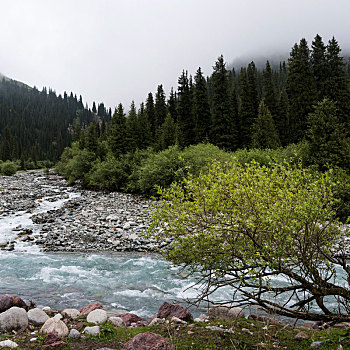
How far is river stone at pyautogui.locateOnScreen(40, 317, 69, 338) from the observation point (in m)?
6.46

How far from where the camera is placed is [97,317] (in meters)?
7.40

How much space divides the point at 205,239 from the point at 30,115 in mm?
205240

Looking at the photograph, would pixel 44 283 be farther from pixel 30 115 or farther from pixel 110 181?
pixel 30 115

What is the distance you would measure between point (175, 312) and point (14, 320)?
13.5ft

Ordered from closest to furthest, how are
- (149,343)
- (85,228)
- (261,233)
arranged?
(149,343), (261,233), (85,228)

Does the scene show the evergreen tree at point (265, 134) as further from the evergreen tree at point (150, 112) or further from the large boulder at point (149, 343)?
the large boulder at point (149, 343)

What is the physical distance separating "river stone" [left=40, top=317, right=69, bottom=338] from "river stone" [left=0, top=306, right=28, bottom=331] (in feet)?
1.86

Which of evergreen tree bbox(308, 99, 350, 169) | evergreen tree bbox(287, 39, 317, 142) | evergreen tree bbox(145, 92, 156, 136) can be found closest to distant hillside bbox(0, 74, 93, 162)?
evergreen tree bbox(145, 92, 156, 136)

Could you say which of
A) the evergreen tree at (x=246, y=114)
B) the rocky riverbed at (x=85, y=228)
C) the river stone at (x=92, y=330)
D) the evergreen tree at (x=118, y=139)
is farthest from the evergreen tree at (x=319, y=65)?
the river stone at (x=92, y=330)

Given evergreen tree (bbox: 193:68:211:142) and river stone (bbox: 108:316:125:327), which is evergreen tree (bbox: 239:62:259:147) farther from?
river stone (bbox: 108:316:125:327)

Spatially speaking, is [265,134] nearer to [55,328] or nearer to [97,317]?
[97,317]

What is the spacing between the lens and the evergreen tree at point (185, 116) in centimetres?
5131

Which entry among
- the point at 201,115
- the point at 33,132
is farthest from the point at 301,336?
the point at 33,132

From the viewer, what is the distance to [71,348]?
19.2ft
